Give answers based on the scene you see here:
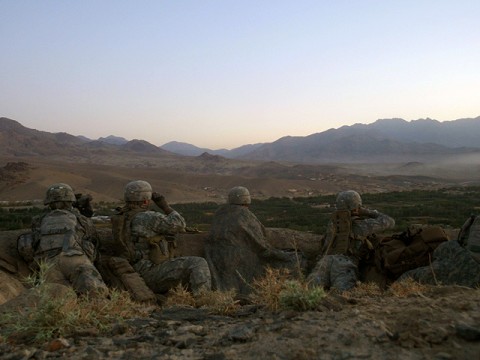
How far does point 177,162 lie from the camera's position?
81688mm

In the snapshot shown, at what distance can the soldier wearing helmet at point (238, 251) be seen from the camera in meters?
7.33

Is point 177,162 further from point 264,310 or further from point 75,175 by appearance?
point 264,310

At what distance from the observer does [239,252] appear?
7508mm

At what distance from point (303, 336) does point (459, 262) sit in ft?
10.3

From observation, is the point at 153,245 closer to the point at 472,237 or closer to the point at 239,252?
the point at 239,252

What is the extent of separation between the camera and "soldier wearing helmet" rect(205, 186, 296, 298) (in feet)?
24.0

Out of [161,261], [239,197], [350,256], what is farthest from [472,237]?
[161,261]

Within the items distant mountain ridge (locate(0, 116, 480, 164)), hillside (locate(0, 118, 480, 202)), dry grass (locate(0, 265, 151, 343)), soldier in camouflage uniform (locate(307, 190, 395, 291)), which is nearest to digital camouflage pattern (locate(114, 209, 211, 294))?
soldier in camouflage uniform (locate(307, 190, 395, 291))

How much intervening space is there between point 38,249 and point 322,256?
3927mm

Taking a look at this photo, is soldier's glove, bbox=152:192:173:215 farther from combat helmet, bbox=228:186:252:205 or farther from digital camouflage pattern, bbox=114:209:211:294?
combat helmet, bbox=228:186:252:205

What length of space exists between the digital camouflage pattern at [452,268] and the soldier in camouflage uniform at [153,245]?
8.51 ft

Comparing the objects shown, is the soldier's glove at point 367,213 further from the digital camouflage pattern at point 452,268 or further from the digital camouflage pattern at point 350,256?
the digital camouflage pattern at point 452,268

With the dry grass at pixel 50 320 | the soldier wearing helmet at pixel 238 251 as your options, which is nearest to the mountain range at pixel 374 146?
the soldier wearing helmet at pixel 238 251

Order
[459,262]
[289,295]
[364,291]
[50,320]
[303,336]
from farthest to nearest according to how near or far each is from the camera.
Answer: [459,262], [364,291], [289,295], [50,320], [303,336]
